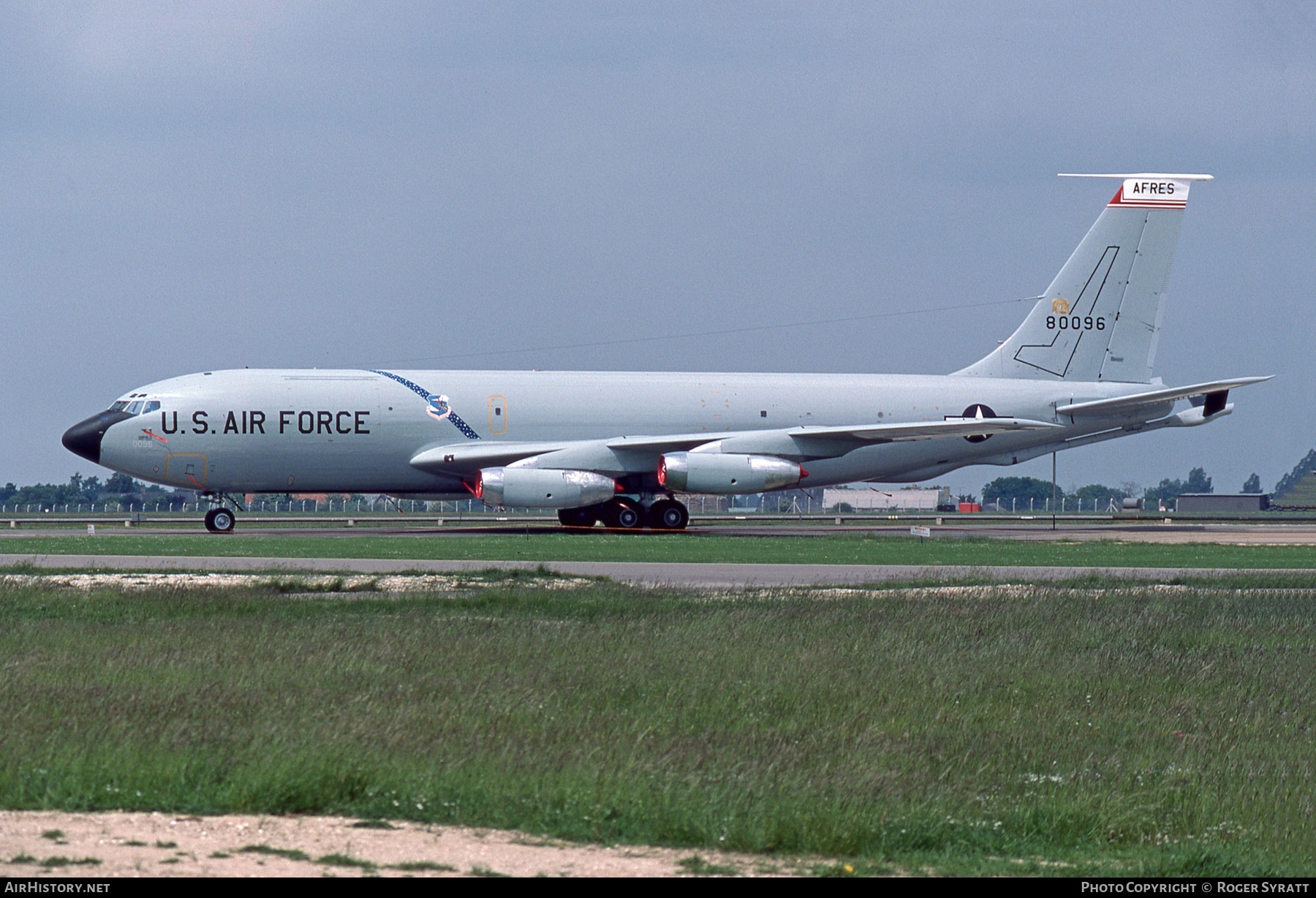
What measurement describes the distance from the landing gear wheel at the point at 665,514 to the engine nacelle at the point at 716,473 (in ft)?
4.39

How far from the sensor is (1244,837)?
8.69 meters

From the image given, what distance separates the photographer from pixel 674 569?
2605 centimetres

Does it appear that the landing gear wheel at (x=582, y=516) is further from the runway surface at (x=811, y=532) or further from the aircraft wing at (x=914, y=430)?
the aircraft wing at (x=914, y=430)

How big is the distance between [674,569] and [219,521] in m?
20.5

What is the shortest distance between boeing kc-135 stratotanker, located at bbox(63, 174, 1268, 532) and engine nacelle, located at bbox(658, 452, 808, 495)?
56mm

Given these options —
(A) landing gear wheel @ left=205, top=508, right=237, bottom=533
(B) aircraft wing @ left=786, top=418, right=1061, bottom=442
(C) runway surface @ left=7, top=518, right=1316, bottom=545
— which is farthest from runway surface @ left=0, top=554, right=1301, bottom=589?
(B) aircraft wing @ left=786, top=418, right=1061, bottom=442

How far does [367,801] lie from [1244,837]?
524cm

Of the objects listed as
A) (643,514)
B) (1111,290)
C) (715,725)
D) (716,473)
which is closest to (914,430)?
(716,473)

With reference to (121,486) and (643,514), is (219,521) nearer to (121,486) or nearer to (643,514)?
(643,514)

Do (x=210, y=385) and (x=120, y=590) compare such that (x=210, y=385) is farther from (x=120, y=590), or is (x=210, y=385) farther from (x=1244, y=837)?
(x=1244, y=837)

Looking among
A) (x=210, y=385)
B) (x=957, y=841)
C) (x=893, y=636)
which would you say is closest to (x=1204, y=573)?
(x=893, y=636)

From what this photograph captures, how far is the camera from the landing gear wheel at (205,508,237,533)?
41656 mm

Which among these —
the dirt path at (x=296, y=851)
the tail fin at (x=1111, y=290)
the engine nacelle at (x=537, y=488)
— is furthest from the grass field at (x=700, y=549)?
the dirt path at (x=296, y=851)

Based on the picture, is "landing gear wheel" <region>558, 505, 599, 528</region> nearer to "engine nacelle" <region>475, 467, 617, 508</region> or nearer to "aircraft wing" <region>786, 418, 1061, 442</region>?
"engine nacelle" <region>475, 467, 617, 508</region>
